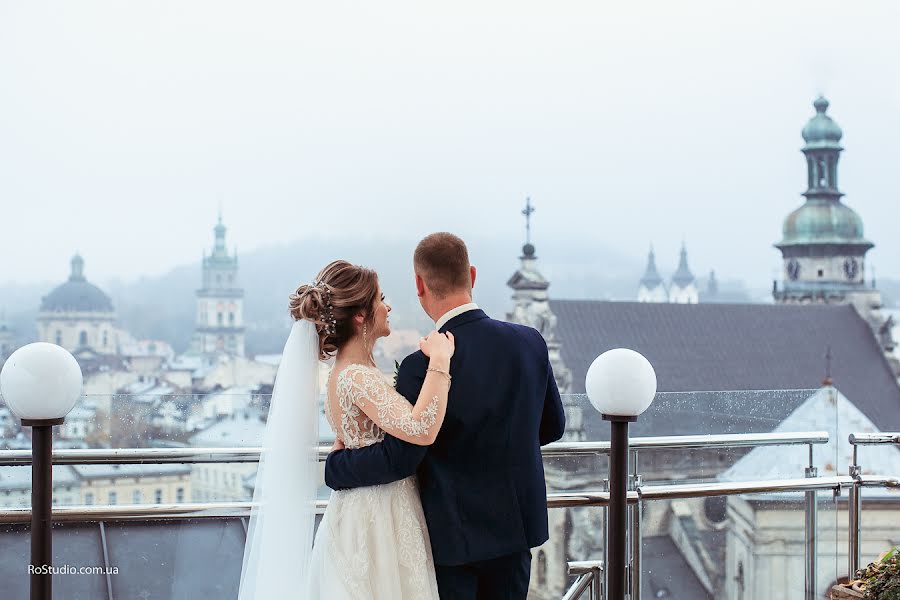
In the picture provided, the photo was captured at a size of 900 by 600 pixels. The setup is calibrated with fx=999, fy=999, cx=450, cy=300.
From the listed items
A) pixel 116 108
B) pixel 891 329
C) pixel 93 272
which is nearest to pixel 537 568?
pixel 891 329

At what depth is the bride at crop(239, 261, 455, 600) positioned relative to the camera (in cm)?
171

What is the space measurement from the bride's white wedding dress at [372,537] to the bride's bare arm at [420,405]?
6 centimetres

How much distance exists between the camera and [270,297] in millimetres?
77938

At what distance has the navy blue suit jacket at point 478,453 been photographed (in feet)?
5.66

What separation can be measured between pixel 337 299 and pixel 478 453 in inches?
14.5

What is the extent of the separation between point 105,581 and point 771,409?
188 cm

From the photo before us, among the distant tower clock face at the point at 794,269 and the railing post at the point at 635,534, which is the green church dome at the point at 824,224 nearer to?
the distant tower clock face at the point at 794,269

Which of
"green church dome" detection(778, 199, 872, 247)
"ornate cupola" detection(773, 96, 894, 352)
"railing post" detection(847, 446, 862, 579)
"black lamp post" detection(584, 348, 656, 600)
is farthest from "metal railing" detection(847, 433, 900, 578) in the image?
"green church dome" detection(778, 199, 872, 247)

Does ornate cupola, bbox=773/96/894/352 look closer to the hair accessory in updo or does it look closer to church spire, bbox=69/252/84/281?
the hair accessory in updo

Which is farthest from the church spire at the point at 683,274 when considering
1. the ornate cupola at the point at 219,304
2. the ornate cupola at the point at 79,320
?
the ornate cupola at the point at 79,320

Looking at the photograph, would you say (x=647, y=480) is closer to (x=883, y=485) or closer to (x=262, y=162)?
(x=883, y=485)

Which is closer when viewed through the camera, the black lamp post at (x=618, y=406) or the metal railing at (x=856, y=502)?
the black lamp post at (x=618, y=406)

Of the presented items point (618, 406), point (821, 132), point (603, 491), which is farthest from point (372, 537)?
point (821, 132)

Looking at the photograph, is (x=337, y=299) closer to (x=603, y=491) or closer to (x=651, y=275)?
(x=603, y=491)
